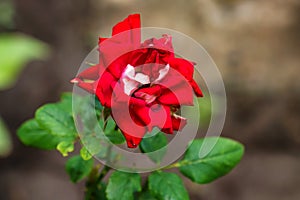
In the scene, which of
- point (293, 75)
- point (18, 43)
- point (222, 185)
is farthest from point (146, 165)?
point (18, 43)

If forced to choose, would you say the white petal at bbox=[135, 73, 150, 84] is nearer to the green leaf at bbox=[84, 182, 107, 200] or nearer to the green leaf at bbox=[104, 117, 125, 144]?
the green leaf at bbox=[104, 117, 125, 144]

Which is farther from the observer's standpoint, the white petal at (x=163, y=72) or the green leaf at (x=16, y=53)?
the green leaf at (x=16, y=53)

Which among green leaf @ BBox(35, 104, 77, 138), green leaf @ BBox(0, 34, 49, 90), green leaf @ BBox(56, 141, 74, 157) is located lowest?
green leaf @ BBox(0, 34, 49, 90)

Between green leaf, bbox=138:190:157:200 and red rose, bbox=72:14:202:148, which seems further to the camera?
green leaf, bbox=138:190:157:200

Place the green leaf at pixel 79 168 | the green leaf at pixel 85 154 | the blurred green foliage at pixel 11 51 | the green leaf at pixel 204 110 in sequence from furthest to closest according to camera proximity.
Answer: the blurred green foliage at pixel 11 51 → the green leaf at pixel 204 110 → the green leaf at pixel 79 168 → the green leaf at pixel 85 154

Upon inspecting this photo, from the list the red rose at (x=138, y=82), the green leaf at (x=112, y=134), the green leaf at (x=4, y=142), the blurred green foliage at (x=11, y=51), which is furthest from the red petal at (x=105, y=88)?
the blurred green foliage at (x=11, y=51)

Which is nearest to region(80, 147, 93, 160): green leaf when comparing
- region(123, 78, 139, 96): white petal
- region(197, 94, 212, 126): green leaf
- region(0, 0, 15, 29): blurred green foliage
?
region(123, 78, 139, 96): white petal

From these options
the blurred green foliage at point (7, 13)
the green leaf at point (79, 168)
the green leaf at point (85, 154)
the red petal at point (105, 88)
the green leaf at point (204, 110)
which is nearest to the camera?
the red petal at point (105, 88)

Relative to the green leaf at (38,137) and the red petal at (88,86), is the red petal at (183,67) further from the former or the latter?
the green leaf at (38,137)
